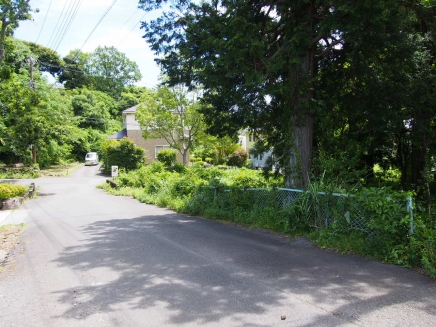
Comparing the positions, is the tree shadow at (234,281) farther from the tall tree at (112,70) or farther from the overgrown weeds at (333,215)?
the tall tree at (112,70)

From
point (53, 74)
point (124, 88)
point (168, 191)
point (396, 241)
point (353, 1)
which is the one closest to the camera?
point (396, 241)

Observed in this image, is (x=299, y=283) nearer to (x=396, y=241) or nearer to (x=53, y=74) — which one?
(x=396, y=241)

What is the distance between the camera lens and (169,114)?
88.2 ft

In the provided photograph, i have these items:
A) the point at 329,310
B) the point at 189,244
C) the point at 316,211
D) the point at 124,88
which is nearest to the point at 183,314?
the point at 329,310

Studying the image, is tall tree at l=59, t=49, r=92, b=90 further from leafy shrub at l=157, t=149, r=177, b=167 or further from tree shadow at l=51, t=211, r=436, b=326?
tree shadow at l=51, t=211, r=436, b=326

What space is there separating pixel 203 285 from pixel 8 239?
19.6 ft

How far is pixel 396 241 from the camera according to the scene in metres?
5.09

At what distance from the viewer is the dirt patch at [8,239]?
630 cm

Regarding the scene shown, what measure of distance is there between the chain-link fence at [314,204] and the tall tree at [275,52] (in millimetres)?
618

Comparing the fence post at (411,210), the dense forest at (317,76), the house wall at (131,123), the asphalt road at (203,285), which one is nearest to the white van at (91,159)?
the house wall at (131,123)

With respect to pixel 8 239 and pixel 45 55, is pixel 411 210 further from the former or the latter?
pixel 45 55

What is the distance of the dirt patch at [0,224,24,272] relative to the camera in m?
6.30

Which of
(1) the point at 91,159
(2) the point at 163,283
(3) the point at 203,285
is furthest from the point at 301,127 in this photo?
(1) the point at 91,159

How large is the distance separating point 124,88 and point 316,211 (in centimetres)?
6956
